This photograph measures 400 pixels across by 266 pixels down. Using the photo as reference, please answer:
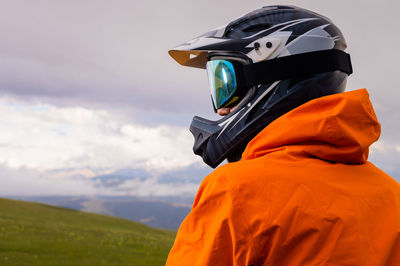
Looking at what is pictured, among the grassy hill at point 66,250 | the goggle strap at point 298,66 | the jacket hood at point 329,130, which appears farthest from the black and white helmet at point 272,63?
the grassy hill at point 66,250

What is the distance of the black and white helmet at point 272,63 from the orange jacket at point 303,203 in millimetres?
776

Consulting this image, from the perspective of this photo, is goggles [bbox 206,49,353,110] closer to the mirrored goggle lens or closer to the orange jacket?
the mirrored goggle lens

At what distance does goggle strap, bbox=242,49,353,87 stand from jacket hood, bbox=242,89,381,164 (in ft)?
2.48

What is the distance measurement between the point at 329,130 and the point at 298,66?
1.09 m

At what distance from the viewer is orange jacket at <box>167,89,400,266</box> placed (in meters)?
2.07

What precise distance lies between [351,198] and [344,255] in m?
0.32

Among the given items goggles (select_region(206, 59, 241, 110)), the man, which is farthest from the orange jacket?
goggles (select_region(206, 59, 241, 110))

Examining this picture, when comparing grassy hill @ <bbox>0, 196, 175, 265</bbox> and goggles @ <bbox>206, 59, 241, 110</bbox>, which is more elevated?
goggles @ <bbox>206, 59, 241, 110</bbox>

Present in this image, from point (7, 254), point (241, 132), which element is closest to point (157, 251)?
point (7, 254)

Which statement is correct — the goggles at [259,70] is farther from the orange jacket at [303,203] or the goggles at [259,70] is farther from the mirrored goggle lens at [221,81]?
the orange jacket at [303,203]

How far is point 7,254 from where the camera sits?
1875cm

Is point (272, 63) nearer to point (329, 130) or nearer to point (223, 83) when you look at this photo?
point (223, 83)

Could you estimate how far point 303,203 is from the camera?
83.1 inches

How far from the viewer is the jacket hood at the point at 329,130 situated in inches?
92.3
